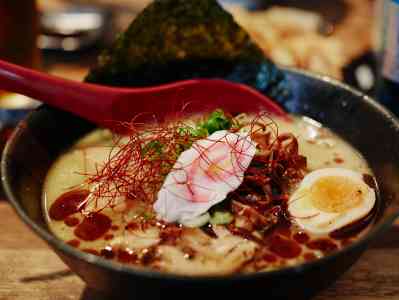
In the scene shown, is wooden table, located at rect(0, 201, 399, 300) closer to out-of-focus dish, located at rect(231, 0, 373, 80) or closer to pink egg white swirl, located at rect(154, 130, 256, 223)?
pink egg white swirl, located at rect(154, 130, 256, 223)

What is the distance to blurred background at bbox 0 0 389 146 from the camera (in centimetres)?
246

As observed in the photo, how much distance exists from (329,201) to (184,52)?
91cm

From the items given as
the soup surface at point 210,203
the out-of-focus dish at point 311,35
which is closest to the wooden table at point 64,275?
the soup surface at point 210,203

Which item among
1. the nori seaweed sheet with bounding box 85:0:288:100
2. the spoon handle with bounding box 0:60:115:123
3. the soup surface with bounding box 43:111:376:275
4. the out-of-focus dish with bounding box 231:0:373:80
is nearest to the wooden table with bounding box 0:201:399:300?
the soup surface with bounding box 43:111:376:275

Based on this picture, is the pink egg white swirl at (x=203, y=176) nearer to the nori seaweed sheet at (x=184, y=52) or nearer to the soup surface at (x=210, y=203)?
the soup surface at (x=210, y=203)

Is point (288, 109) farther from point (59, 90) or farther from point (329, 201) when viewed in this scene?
point (59, 90)

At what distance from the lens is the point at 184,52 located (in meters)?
2.21

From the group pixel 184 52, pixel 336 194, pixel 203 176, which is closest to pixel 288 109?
pixel 184 52

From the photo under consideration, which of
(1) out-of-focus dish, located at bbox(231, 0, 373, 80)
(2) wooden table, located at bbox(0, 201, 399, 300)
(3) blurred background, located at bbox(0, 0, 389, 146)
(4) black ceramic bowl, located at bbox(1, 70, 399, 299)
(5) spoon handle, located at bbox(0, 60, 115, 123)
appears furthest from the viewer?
(1) out-of-focus dish, located at bbox(231, 0, 373, 80)

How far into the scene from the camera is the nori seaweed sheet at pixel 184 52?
2115 millimetres

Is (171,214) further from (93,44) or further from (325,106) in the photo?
(93,44)

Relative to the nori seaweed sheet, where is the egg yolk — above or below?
below

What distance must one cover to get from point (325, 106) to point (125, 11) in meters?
1.77

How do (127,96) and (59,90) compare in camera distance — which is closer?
(59,90)
